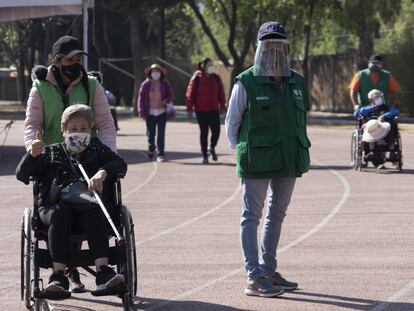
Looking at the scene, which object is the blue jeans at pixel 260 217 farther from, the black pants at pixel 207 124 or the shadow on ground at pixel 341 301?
the black pants at pixel 207 124

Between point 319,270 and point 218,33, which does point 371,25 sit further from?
point 218,33

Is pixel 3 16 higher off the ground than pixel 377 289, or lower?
higher

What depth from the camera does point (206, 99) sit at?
21188 millimetres

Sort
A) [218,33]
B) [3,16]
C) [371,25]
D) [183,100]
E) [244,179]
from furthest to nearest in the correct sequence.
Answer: [218,33], [183,100], [371,25], [3,16], [244,179]

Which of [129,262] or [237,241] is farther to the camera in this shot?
[237,241]

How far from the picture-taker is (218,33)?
9956cm

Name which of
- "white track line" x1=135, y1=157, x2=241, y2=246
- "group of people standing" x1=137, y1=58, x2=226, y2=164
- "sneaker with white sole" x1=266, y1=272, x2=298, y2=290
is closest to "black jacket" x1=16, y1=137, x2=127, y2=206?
"sneaker with white sole" x1=266, y1=272, x2=298, y2=290

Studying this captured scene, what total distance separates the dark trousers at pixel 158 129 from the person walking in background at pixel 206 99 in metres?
0.98

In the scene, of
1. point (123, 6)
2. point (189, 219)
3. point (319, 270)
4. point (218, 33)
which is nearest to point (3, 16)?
point (189, 219)

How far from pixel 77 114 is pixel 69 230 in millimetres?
860

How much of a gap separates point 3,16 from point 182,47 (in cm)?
5758

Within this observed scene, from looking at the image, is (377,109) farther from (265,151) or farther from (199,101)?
(265,151)

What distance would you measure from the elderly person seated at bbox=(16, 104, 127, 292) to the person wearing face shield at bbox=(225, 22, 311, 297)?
1.09 m

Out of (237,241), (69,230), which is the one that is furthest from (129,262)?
(237,241)
